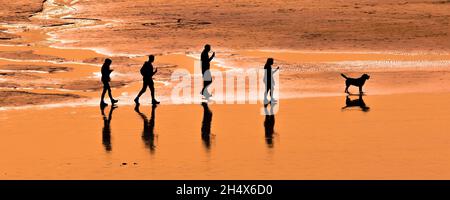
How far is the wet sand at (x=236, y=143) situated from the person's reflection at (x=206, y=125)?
0.23 feet

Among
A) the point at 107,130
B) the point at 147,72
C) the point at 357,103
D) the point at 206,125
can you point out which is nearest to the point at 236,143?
the point at 206,125

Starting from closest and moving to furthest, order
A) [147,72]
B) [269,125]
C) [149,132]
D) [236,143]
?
1. [236,143]
2. [149,132]
3. [269,125]
4. [147,72]

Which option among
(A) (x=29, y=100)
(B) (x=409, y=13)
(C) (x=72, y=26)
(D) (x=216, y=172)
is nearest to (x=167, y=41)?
(C) (x=72, y=26)

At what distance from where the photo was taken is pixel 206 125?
18922 mm

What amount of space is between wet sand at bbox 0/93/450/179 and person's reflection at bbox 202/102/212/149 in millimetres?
71

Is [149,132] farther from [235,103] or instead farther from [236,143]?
[235,103]

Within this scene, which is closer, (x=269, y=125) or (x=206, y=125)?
(x=269, y=125)

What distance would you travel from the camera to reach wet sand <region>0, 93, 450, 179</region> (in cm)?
1448

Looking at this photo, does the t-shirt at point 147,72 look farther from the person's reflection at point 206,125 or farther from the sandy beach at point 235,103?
the person's reflection at point 206,125

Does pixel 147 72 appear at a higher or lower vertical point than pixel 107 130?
higher

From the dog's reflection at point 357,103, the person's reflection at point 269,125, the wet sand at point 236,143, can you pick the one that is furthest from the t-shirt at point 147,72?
the dog's reflection at point 357,103

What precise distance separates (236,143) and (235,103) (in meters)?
5.16

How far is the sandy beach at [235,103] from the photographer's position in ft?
49.6

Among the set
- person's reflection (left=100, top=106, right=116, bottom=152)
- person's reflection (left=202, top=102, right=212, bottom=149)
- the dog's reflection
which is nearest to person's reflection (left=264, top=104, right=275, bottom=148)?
person's reflection (left=202, top=102, right=212, bottom=149)
